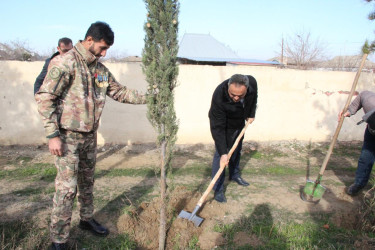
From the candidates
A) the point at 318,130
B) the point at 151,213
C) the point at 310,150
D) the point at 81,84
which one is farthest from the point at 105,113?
the point at 318,130

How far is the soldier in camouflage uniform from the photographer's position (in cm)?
235

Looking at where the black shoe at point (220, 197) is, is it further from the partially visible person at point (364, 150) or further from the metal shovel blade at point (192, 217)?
the partially visible person at point (364, 150)

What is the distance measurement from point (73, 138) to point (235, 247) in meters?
2.02

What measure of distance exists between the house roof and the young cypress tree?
1339cm

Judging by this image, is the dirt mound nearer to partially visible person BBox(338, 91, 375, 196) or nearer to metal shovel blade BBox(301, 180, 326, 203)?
metal shovel blade BBox(301, 180, 326, 203)

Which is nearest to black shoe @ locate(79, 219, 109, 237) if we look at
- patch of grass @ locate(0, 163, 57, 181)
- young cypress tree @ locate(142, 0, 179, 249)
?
young cypress tree @ locate(142, 0, 179, 249)

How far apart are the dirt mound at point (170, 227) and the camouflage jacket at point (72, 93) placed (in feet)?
4.10

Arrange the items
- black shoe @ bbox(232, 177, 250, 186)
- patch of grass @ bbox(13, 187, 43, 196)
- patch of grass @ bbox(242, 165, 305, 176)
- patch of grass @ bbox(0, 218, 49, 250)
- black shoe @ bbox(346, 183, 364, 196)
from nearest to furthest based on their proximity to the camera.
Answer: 1. patch of grass @ bbox(0, 218, 49, 250)
2. patch of grass @ bbox(13, 187, 43, 196)
3. black shoe @ bbox(346, 183, 364, 196)
4. black shoe @ bbox(232, 177, 250, 186)
5. patch of grass @ bbox(242, 165, 305, 176)

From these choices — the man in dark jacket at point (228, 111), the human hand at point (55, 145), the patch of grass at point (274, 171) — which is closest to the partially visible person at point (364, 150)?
the patch of grass at point (274, 171)

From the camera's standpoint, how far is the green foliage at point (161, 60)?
2523mm

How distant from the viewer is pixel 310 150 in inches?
272

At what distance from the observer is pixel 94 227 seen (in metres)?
3.04

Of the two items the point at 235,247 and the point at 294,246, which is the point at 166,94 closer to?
the point at 235,247

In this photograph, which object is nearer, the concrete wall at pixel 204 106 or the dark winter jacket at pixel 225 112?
the dark winter jacket at pixel 225 112
